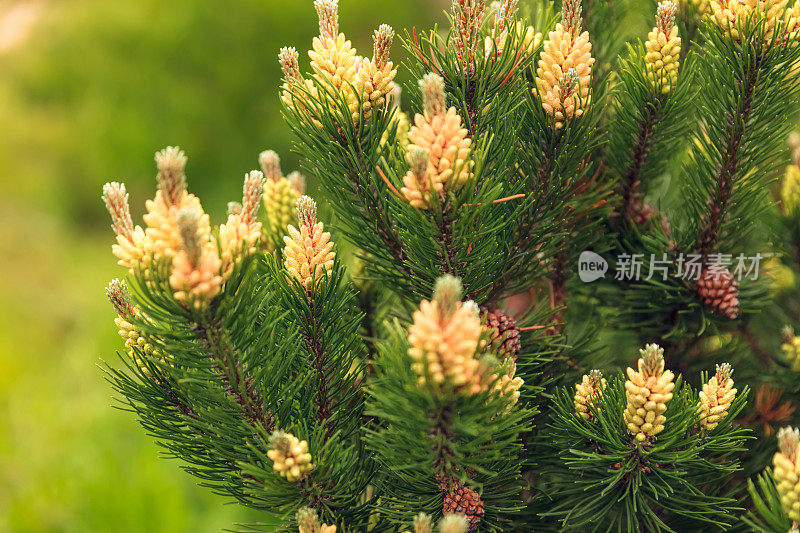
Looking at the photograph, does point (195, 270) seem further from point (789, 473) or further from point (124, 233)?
point (789, 473)

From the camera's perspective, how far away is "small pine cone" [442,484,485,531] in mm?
651

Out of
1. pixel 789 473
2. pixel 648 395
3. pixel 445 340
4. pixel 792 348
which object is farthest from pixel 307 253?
pixel 792 348

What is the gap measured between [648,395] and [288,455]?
33 centimetres

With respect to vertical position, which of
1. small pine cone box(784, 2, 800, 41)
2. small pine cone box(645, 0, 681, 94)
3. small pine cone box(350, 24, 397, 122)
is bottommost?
small pine cone box(350, 24, 397, 122)

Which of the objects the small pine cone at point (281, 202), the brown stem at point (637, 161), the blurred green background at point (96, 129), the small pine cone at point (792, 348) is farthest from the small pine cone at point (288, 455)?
the blurred green background at point (96, 129)

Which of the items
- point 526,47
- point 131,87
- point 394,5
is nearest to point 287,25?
point 394,5

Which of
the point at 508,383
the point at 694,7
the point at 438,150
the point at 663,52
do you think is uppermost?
the point at 694,7

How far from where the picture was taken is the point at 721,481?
0.82m

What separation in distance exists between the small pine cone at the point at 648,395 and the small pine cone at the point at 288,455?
298mm

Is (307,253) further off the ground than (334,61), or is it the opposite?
(334,61)

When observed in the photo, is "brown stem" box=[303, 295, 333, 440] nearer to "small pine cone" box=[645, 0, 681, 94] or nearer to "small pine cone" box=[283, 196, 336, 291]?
"small pine cone" box=[283, 196, 336, 291]

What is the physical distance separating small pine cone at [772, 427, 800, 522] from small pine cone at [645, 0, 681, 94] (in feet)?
1.25

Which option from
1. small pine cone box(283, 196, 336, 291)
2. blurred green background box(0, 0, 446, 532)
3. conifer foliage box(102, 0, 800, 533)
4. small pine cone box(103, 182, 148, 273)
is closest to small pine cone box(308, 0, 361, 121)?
conifer foliage box(102, 0, 800, 533)

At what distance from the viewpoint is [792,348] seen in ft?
2.83
